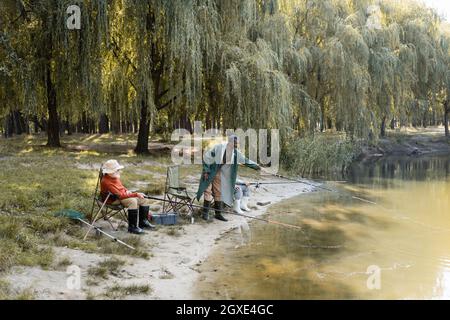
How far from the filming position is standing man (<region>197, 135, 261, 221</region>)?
29.0ft

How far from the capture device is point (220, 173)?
29.6 feet

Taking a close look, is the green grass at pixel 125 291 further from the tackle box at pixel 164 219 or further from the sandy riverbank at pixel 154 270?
the tackle box at pixel 164 219

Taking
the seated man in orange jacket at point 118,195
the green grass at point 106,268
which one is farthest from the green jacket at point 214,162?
the green grass at point 106,268

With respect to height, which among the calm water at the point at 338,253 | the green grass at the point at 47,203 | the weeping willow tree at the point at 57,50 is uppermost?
the weeping willow tree at the point at 57,50

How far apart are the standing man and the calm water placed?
0.75m

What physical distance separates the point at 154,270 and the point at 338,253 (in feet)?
9.44

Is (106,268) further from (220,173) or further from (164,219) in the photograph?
(220,173)

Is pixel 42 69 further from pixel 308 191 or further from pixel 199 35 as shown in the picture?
pixel 308 191

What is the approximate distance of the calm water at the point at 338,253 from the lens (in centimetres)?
569

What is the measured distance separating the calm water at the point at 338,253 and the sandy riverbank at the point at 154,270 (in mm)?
246

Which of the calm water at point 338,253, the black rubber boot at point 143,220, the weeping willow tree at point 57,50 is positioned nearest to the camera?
the calm water at point 338,253

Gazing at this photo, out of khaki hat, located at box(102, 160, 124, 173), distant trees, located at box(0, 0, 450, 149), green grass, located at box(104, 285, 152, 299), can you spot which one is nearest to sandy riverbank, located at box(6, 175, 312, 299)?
green grass, located at box(104, 285, 152, 299)

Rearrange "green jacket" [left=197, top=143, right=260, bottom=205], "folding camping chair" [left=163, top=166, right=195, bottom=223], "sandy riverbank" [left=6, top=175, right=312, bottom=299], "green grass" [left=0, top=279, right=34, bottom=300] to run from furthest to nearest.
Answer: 1. "green jacket" [left=197, top=143, right=260, bottom=205]
2. "folding camping chair" [left=163, top=166, right=195, bottom=223]
3. "sandy riverbank" [left=6, top=175, right=312, bottom=299]
4. "green grass" [left=0, top=279, right=34, bottom=300]

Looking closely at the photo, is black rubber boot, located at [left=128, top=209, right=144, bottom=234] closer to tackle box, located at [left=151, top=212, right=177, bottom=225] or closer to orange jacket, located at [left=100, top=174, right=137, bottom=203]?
orange jacket, located at [left=100, top=174, right=137, bottom=203]
